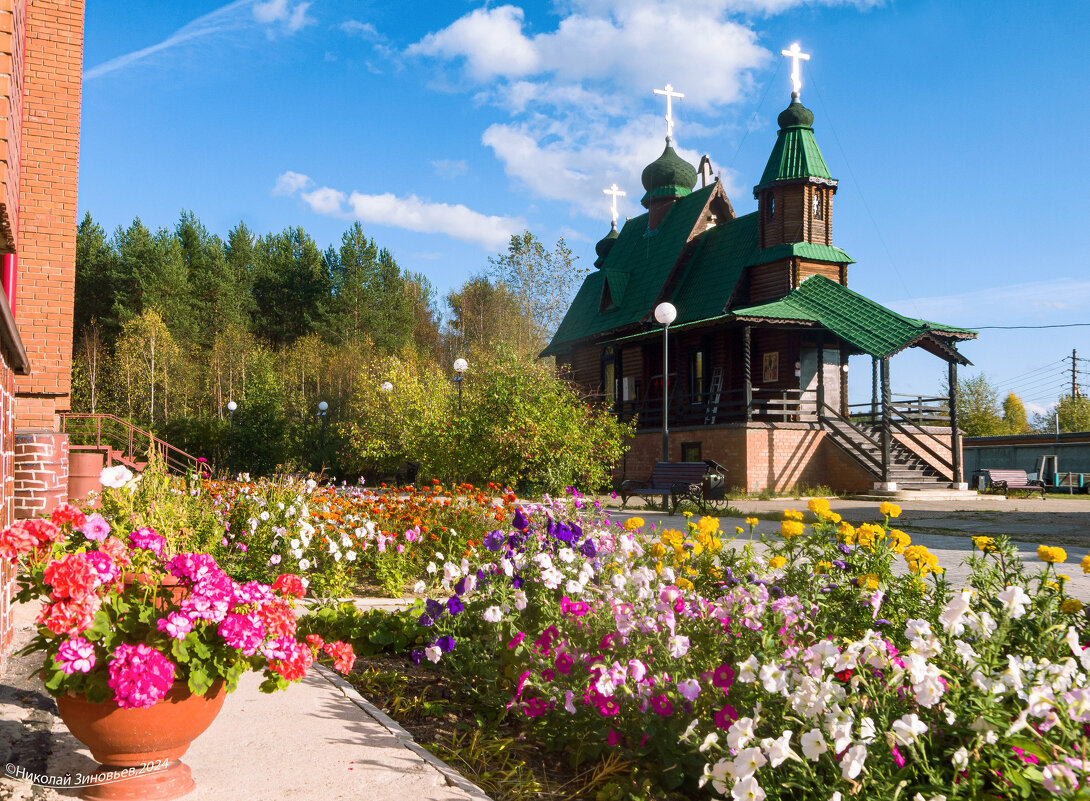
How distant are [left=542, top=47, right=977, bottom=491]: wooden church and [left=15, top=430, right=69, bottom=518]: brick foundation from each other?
44.5 ft

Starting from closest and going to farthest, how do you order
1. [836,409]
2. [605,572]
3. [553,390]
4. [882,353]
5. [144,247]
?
[605,572] < [553,390] < [882,353] < [836,409] < [144,247]

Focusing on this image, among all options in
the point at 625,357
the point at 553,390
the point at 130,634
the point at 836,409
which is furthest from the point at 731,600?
the point at 625,357

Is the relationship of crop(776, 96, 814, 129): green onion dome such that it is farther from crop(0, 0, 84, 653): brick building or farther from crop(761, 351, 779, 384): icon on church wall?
crop(0, 0, 84, 653): brick building

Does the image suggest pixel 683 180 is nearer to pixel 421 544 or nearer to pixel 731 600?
pixel 421 544

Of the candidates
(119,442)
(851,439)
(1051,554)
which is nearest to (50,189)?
(1051,554)

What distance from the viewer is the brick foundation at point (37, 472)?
6.26 metres

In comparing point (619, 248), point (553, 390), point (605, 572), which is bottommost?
point (605, 572)

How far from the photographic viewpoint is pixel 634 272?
30.6 meters

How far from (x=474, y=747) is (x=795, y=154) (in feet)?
78.3

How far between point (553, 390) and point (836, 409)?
10.6 meters

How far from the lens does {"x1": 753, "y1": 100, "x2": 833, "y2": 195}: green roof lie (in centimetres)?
2417

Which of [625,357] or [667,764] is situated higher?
[625,357]

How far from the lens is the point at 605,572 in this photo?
4555 millimetres

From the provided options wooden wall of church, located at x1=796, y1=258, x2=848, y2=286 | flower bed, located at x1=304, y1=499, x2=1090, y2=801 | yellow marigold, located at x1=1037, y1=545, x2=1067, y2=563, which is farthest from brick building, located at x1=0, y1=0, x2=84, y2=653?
wooden wall of church, located at x1=796, y1=258, x2=848, y2=286
